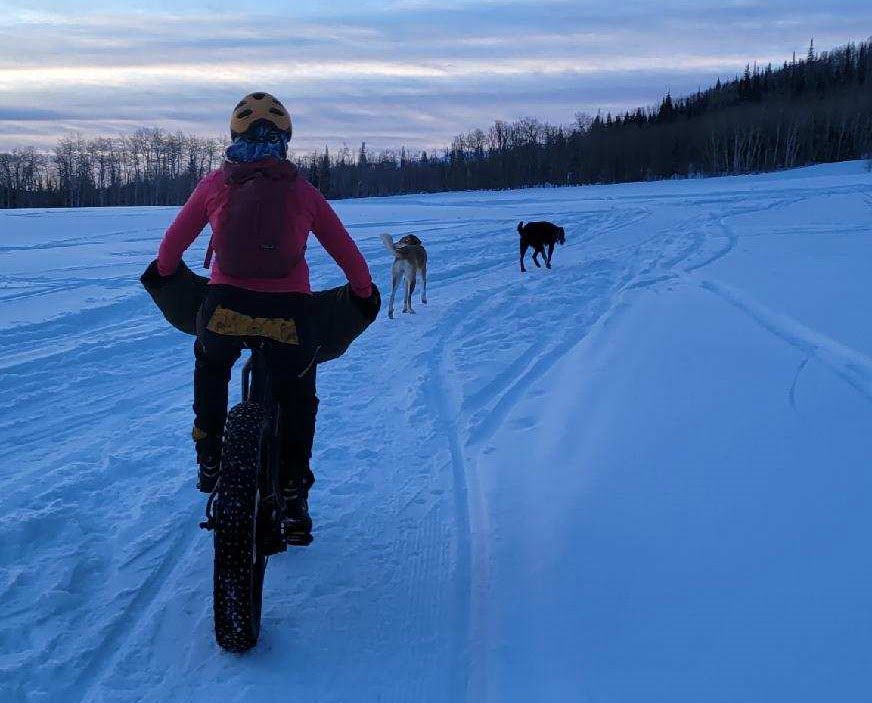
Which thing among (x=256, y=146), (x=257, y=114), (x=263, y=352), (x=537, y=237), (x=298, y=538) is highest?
(x=257, y=114)

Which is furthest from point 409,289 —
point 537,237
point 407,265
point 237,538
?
point 237,538

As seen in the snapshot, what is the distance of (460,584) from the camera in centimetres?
314

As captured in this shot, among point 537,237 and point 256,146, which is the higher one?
point 256,146

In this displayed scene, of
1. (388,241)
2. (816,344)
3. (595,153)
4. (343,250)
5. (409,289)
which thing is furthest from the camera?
(595,153)

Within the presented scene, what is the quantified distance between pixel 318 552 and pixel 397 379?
10.00 feet

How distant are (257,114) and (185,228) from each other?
535mm

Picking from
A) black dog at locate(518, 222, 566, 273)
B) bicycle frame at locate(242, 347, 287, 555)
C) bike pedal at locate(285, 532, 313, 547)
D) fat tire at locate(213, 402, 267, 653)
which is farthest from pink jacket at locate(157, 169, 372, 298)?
black dog at locate(518, 222, 566, 273)

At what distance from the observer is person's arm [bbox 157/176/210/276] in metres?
2.74

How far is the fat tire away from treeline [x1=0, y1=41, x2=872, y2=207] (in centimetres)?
9500

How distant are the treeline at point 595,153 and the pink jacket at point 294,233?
310 ft

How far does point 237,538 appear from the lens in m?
2.41

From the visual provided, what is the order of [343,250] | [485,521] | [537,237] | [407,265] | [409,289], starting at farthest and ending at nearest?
[537,237] → [407,265] → [409,289] → [485,521] → [343,250]

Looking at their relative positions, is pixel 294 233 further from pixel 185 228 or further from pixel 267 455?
pixel 267 455

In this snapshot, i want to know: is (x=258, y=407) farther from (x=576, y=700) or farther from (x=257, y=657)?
(x=576, y=700)
